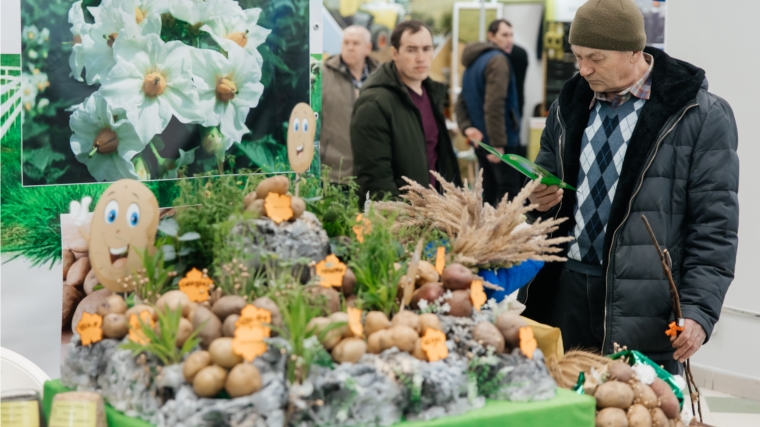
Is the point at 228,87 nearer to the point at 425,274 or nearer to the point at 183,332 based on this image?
the point at 425,274

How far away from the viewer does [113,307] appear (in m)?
1.89

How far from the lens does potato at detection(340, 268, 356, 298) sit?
198 cm

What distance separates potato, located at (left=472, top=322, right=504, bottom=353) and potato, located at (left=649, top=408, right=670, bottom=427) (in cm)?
42

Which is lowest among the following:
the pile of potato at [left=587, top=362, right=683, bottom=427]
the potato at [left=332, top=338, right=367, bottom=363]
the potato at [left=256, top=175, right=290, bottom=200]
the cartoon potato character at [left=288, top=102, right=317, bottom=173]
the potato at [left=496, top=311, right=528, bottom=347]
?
the pile of potato at [left=587, top=362, right=683, bottom=427]

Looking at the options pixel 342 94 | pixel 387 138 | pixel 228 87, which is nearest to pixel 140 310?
pixel 228 87

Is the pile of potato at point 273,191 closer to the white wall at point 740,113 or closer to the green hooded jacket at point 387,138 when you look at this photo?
the green hooded jacket at point 387,138

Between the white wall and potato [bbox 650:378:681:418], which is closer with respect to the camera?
potato [bbox 650:378:681:418]

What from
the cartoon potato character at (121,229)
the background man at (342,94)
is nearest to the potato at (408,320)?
the cartoon potato character at (121,229)

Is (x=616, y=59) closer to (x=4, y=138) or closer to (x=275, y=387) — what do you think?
(x=275, y=387)

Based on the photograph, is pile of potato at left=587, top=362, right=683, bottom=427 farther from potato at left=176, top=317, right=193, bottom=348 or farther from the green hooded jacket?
the green hooded jacket

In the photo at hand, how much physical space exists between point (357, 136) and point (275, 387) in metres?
2.74

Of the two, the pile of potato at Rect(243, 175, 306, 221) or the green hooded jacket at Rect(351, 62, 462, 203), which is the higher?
the pile of potato at Rect(243, 175, 306, 221)

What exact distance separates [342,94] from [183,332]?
4.10 metres

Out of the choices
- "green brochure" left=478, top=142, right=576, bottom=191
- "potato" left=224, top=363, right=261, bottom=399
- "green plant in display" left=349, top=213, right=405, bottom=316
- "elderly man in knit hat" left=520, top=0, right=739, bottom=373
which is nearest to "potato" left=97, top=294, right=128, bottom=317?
"potato" left=224, top=363, right=261, bottom=399
